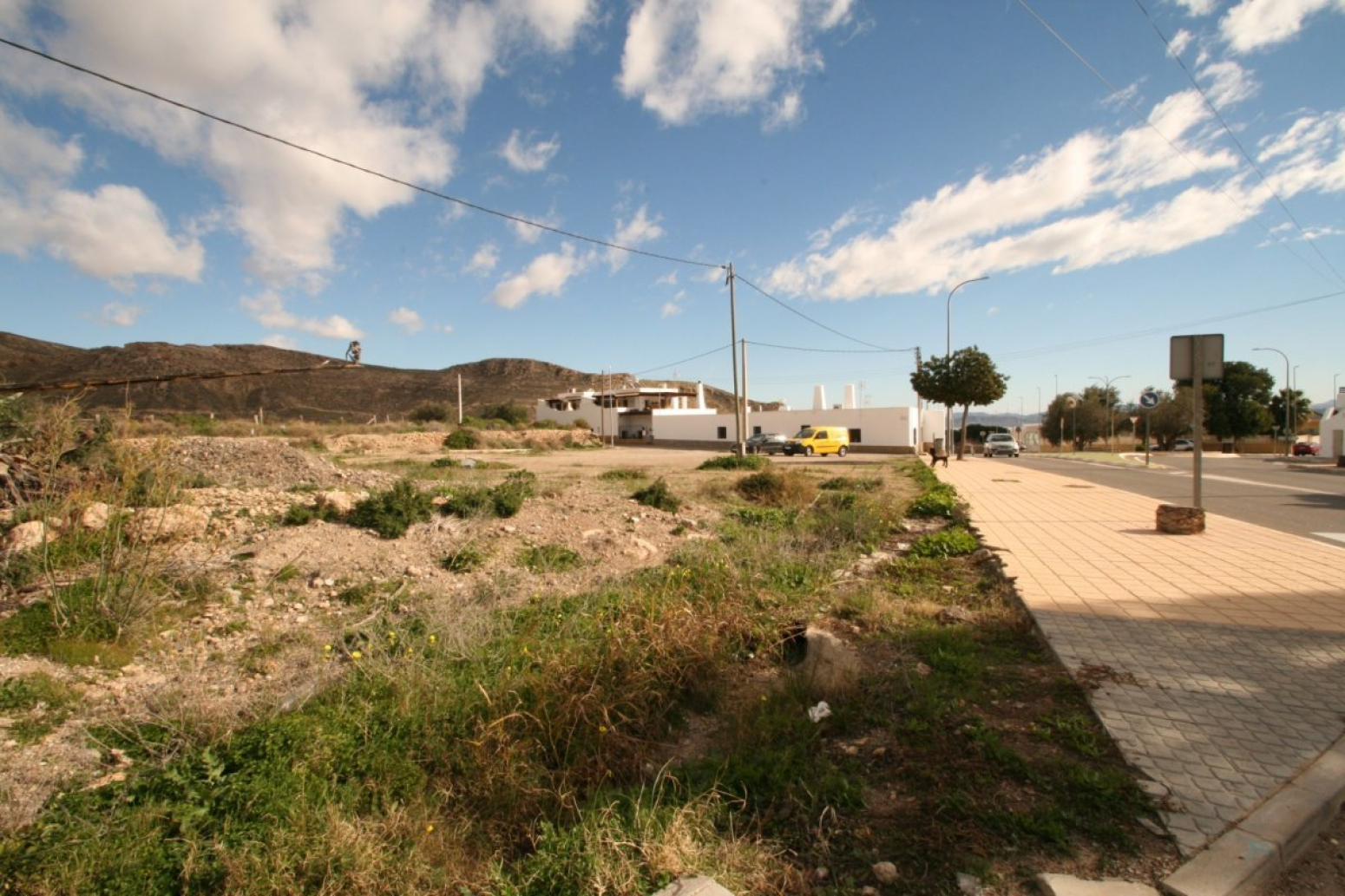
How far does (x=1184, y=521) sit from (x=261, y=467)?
51.9 ft

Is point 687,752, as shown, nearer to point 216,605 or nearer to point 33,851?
point 33,851

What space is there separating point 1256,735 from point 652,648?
3093 mm

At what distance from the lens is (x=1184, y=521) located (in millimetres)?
8633

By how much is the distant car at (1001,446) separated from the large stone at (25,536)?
41803 millimetres

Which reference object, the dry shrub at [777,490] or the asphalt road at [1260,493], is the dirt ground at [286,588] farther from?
the asphalt road at [1260,493]

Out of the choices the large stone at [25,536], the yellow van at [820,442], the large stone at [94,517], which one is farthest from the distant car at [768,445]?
the large stone at [25,536]

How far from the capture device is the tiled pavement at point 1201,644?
9.57 ft

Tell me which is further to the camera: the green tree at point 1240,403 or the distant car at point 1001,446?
the green tree at point 1240,403

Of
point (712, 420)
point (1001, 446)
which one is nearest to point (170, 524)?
point (1001, 446)

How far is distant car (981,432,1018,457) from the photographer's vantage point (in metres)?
40.0

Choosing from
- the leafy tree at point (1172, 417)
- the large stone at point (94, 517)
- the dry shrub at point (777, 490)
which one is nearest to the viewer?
the large stone at point (94, 517)

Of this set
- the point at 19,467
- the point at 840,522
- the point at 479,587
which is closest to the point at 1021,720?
the point at 479,587

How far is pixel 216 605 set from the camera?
21.2 feet

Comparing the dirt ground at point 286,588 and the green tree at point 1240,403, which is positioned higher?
the green tree at point 1240,403
